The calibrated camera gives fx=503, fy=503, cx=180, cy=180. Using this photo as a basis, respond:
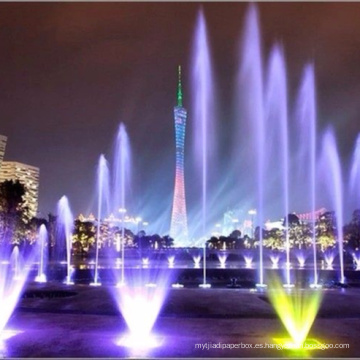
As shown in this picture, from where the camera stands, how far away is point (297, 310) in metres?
11.4

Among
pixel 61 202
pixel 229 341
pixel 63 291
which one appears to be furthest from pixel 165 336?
pixel 61 202

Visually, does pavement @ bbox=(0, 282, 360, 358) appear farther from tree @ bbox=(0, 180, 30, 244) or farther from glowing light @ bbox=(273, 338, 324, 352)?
tree @ bbox=(0, 180, 30, 244)

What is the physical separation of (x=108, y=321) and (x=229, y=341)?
2957 millimetres

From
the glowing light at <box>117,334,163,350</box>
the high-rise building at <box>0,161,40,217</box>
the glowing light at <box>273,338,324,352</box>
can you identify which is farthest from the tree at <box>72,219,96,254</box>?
the high-rise building at <box>0,161,40,217</box>

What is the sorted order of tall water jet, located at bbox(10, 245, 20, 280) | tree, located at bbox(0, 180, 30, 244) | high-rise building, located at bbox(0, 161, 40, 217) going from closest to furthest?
tall water jet, located at bbox(10, 245, 20, 280), tree, located at bbox(0, 180, 30, 244), high-rise building, located at bbox(0, 161, 40, 217)

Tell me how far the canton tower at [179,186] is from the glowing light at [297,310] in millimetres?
85132

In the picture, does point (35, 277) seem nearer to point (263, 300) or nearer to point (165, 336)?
point (263, 300)

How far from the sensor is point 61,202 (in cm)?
3741

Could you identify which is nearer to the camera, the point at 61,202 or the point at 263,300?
the point at 263,300

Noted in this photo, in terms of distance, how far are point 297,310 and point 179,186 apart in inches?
3571

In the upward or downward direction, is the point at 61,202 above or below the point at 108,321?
above

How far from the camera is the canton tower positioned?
3955 inches

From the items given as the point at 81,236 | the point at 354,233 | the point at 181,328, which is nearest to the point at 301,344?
the point at 181,328

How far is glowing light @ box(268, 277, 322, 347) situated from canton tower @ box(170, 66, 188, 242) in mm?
85132
